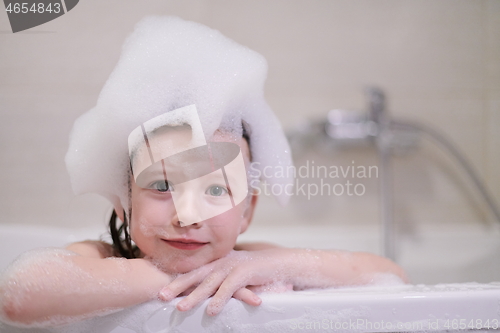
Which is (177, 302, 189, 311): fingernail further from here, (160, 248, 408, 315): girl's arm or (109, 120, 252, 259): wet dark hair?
(109, 120, 252, 259): wet dark hair

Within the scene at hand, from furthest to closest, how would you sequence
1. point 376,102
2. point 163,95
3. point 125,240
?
point 376,102 < point 125,240 < point 163,95

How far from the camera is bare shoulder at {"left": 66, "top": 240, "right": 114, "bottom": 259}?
0.55m

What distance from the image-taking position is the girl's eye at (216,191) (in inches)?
20.3

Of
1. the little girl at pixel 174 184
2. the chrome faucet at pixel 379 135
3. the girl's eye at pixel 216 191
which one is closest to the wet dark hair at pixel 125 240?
the little girl at pixel 174 184

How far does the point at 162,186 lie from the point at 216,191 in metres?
0.07

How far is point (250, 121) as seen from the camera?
61 centimetres

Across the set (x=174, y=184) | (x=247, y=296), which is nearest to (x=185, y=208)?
(x=174, y=184)

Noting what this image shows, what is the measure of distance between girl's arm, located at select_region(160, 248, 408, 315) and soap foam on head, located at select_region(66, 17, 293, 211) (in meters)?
0.16

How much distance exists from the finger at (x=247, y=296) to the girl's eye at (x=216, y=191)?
13 cm

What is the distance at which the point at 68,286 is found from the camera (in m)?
0.43

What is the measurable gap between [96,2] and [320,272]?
1.88 ft

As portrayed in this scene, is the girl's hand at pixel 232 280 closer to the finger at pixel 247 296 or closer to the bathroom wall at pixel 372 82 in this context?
the finger at pixel 247 296

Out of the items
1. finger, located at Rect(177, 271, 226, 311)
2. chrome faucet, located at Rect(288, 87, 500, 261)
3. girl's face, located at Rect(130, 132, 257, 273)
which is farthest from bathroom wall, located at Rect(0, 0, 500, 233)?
finger, located at Rect(177, 271, 226, 311)

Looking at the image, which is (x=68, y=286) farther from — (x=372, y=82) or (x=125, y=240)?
(x=372, y=82)
